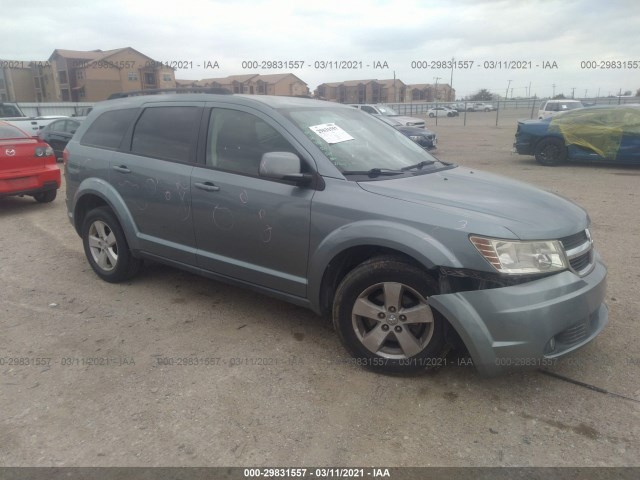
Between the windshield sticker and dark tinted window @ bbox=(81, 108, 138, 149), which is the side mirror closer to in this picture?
the windshield sticker

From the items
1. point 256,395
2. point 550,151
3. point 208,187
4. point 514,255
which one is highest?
point 208,187

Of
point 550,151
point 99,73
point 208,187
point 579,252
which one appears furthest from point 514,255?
point 99,73

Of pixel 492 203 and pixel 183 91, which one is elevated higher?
pixel 183 91

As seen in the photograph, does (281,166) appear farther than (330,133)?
No

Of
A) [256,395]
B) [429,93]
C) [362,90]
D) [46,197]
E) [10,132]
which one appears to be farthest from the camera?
[429,93]

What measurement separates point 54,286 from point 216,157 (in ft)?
7.49

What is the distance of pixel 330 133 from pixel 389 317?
1.43 meters

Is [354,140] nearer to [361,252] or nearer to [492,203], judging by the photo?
[361,252]

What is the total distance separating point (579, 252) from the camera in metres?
2.96

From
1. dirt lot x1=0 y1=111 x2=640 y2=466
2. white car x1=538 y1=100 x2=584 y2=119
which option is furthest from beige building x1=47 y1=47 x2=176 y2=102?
dirt lot x1=0 y1=111 x2=640 y2=466

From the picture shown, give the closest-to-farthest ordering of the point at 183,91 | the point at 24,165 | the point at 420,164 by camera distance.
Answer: the point at 420,164, the point at 183,91, the point at 24,165

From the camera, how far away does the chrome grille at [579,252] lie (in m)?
2.88

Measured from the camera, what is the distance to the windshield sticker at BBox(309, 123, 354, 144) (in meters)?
3.53

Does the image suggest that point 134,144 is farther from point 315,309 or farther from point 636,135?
point 636,135
